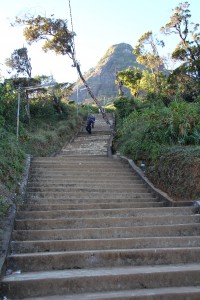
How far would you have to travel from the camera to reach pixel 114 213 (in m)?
5.80

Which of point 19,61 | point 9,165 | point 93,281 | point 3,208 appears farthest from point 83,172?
point 19,61

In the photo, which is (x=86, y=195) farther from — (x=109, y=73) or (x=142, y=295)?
(x=109, y=73)

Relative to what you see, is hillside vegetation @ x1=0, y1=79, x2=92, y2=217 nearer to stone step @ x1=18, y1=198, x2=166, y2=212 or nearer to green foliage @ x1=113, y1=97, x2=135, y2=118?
stone step @ x1=18, y1=198, x2=166, y2=212

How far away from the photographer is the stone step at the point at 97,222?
5227mm

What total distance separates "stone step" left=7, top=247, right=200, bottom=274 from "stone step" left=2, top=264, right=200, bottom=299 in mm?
166

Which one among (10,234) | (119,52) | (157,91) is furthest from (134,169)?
(119,52)

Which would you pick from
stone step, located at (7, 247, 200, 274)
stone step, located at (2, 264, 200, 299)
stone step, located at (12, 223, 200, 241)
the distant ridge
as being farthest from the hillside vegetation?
the distant ridge

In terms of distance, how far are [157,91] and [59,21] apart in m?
7.41

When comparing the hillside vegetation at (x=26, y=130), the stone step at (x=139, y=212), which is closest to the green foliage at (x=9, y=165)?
the hillside vegetation at (x=26, y=130)

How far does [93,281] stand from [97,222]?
1650mm

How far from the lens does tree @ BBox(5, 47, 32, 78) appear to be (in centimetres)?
1964

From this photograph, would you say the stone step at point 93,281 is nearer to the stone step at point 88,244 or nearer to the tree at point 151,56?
the stone step at point 88,244

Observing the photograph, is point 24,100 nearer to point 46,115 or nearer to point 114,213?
point 46,115

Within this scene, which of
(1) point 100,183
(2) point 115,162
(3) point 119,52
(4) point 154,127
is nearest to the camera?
(1) point 100,183
